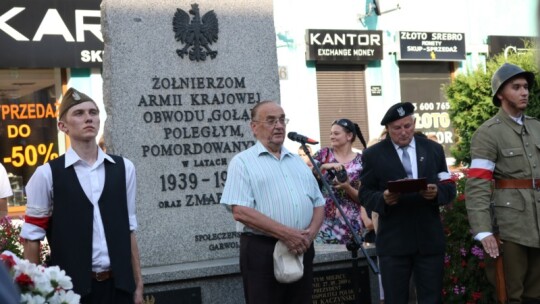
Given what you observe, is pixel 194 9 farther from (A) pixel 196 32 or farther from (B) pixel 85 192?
(B) pixel 85 192

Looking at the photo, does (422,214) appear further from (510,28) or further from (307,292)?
(510,28)

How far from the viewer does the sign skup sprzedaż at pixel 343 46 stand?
1933cm

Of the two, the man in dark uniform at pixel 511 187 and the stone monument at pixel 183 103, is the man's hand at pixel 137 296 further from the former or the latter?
the man in dark uniform at pixel 511 187

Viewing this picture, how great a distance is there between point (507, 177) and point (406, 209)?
75 cm

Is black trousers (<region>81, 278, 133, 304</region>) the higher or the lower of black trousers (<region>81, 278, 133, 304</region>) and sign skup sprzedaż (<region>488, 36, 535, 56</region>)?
the lower

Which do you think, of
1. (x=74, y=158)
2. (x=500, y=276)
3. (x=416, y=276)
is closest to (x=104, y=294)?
(x=74, y=158)

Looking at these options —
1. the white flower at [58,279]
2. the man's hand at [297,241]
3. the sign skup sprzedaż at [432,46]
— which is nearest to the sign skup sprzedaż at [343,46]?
the sign skup sprzedaż at [432,46]

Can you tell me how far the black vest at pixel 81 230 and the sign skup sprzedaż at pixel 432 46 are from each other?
16302 mm

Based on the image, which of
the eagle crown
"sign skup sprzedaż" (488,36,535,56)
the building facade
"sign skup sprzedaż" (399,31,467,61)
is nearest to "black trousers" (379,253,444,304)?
the eagle crown

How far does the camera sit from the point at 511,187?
6.46 meters

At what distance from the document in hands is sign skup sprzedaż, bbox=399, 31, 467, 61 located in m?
14.9

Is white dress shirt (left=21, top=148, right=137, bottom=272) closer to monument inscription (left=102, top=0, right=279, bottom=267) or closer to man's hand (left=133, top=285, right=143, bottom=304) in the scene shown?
man's hand (left=133, top=285, right=143, bottom=304)

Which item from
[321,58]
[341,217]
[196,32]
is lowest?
[341,217]

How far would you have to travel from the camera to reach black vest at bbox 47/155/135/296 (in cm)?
496
